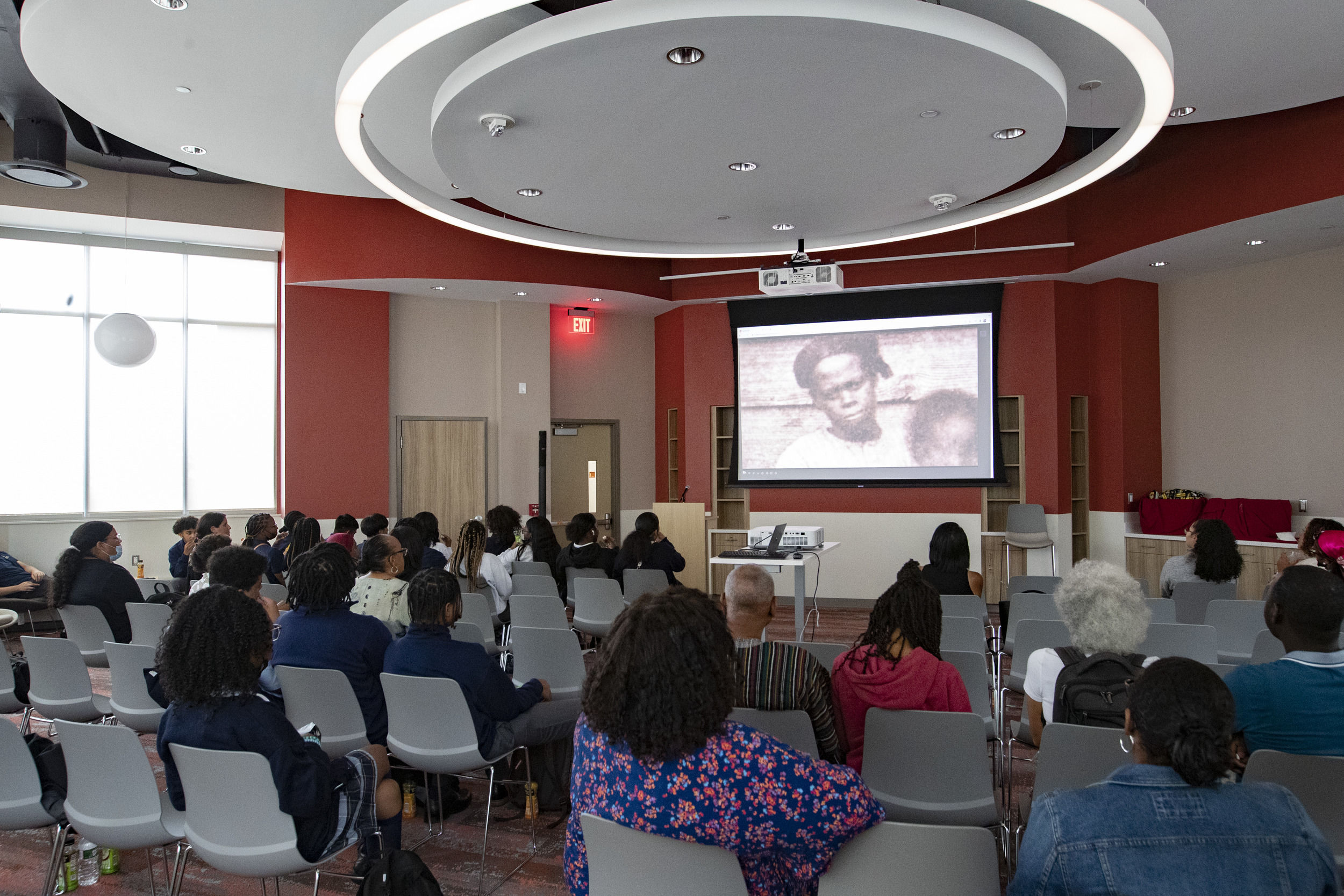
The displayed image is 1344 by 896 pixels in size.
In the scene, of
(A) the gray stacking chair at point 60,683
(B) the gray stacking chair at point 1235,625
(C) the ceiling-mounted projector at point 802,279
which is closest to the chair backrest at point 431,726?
(A) the gray stacking chair at point 60,683

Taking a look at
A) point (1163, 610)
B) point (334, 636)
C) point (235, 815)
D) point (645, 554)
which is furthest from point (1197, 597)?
point (235, 815)

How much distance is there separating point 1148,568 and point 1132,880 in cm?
871

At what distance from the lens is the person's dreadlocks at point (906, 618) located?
111 inches

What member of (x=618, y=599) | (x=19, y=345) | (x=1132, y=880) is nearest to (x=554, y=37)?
(x=618, y=599)

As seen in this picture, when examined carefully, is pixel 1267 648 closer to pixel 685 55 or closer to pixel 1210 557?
pixel 1210 557

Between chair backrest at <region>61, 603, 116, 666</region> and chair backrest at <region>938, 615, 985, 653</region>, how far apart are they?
14.3 feet

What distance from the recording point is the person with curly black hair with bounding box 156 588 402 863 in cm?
232

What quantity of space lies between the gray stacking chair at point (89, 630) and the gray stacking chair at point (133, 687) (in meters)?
0.99

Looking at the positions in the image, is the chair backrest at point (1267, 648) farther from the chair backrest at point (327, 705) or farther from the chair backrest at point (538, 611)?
the chair backrest at point (327, 705)

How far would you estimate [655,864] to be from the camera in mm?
1721

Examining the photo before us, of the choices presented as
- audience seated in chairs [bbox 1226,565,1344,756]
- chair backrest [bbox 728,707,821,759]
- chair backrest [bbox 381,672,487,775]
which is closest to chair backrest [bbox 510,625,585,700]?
chair backrest [bbox 381,672,487,775]

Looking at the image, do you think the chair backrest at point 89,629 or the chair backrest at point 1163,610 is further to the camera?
the chair backrest at point 89,629

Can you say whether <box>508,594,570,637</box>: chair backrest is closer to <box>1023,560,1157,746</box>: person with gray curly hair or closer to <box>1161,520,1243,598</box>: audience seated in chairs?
<box>1023,560,1157,746</box>: person with gray curly hair

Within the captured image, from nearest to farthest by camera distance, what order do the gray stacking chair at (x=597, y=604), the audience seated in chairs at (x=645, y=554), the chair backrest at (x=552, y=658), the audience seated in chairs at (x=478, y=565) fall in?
the chair backrest at (x=552, y=658) → the gray stacking chair at (x=597, y=604) → the audience seated in chairs at (x=478, y=565) → the audience seated in chairs at (x=645, y=554)
